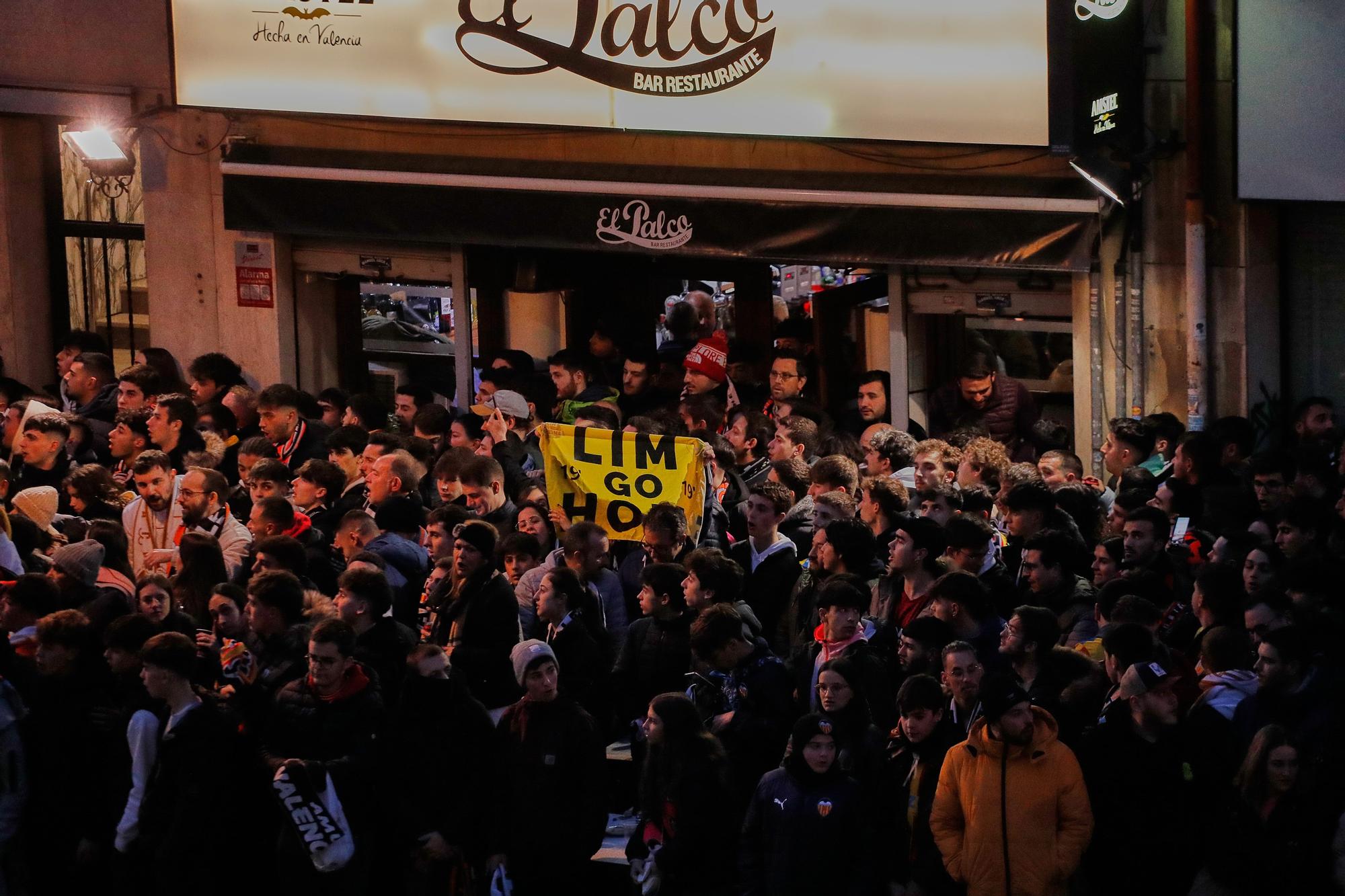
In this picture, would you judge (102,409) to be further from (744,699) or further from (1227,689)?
(1227,689)

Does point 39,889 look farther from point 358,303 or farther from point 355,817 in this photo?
point 358,303

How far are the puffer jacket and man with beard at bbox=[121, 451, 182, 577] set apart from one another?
5448 millimetres

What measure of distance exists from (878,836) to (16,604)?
4242mm

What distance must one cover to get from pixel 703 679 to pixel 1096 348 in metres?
6.18

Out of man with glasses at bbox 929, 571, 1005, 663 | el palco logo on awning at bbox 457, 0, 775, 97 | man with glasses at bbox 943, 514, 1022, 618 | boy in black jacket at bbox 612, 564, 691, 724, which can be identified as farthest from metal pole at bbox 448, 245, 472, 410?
man with glasses at bbox 929, 571, 1005, 663

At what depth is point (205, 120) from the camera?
17219mm

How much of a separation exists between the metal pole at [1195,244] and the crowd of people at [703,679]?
4.72 ft

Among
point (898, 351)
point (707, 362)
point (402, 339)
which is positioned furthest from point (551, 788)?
point (402, 339)

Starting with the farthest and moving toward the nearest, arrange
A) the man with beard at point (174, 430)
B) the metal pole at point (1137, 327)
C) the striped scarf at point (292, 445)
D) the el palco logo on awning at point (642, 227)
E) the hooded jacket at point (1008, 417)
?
the el palco logo on awning at point (642, 227), the metal pole at point (1137, 327), the hooded jacket at point (1008, 417), the striped scarf at point (292, 445), the man with beard at point (174, 430)

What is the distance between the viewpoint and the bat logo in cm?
1627

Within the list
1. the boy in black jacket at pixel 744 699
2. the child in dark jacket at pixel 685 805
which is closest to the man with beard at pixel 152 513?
the boy in black jacket at pixel 744 699

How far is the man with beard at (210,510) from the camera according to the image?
11578 mm

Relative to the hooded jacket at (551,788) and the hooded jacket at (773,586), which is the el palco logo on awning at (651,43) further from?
the hooded jacket at (551,788)

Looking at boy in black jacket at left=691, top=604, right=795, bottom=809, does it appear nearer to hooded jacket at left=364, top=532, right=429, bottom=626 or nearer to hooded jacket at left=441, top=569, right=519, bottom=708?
hooded jacket at left=441, top=569, right=519, bottom=708
